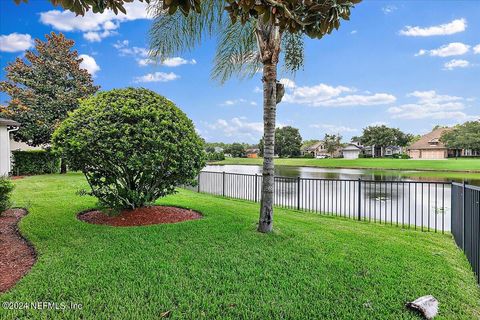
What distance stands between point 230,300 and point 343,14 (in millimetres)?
2747

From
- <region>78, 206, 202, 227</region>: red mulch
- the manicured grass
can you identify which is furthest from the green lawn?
the manicured grass

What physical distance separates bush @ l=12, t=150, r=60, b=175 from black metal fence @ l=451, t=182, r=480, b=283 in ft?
64.6

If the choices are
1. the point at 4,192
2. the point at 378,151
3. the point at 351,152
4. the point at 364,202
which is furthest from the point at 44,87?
the point at 378,151

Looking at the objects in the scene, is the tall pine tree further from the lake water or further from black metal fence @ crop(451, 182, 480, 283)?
black metal fence @ crop(451, 182, 480, 283)

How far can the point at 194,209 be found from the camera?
7215 millimetres

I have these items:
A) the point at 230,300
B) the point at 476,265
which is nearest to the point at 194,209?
the point at 230,300

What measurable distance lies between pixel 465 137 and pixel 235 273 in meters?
60.9

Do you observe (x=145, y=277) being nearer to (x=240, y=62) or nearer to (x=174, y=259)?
(x=174, y=259)

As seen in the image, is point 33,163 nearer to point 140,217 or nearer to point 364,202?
point 140,217

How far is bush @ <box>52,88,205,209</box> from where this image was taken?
527 centimetres

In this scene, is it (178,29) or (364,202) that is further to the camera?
(364,202)

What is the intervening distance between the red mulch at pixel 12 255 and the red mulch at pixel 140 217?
48.0 inches

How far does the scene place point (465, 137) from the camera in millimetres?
50531

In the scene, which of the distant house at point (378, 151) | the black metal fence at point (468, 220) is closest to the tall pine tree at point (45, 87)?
the black metal fence at point (468, 220)
